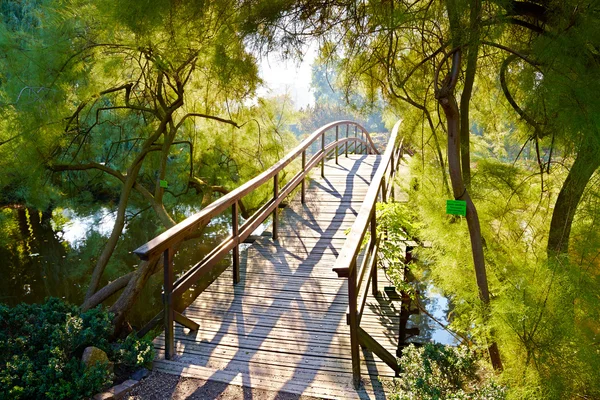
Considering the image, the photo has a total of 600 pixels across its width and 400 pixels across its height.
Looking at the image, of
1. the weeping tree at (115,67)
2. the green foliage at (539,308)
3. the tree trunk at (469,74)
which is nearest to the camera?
the green foliage at (539,308)

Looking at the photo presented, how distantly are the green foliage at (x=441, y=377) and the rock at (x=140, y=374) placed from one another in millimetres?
1574

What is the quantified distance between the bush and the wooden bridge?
34 centimetres

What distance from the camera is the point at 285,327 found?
3531 mm

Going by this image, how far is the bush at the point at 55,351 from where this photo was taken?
2.45 metres

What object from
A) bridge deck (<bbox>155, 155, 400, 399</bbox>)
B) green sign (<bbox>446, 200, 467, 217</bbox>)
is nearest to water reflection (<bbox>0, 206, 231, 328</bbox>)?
bridge deck (<bbox>155, 155, 400, 399</bbox>)

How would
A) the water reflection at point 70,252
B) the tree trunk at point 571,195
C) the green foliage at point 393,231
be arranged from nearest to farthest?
the tree trunk at point 571,195 < the green foliage at point 393,231 < the water reflection at point 70,252

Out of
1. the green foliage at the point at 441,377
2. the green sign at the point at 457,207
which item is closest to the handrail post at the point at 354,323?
the green foliage at the point at 441,377

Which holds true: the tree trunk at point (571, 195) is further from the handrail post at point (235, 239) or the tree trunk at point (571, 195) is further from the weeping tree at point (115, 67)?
the weeping tree at point (115, 67)

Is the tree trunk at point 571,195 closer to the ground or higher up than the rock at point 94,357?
higher up

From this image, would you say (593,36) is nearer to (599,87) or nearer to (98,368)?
(599,87)

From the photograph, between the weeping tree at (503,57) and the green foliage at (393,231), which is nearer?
the weeping tree at (503,57)

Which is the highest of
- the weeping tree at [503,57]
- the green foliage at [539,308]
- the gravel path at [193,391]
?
the weeping tree at [503,57]

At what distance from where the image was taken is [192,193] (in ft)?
32.3

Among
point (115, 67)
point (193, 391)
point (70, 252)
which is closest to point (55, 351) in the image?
point (193, 391)
